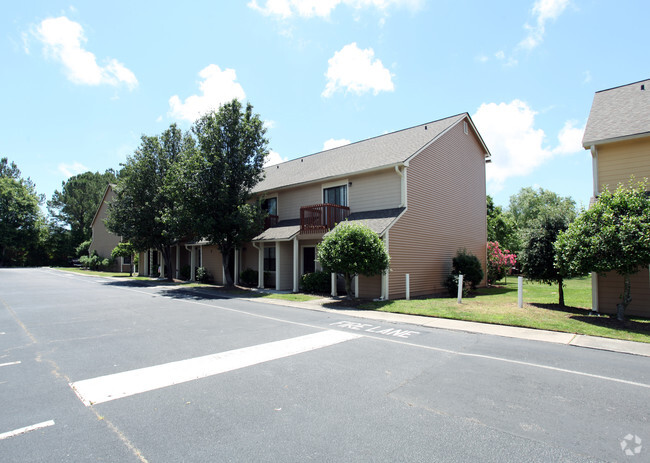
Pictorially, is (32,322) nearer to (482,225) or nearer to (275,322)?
(275,322)

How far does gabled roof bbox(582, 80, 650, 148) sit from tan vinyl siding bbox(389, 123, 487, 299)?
6.43 metres

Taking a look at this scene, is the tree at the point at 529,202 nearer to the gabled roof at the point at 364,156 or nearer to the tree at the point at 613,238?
the gabled roof at the point at 364,156

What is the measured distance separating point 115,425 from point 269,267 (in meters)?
17.6

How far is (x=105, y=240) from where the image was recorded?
148ft

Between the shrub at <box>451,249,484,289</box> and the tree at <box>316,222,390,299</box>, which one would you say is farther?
the shrub at <box>451,249,484,289</box>

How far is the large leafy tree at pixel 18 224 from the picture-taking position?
179 ft

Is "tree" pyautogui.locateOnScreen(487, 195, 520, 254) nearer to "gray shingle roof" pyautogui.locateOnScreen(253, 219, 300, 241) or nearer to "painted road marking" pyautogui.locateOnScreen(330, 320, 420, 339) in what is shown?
"gray shingle roof" pyautogui.locateOnScreen(253, 219, 300, 241)

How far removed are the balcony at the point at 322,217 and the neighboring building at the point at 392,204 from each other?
5 centimetres

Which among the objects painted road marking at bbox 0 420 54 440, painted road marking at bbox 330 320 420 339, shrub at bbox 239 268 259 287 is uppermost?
shrub at bbox 239 268 259 287

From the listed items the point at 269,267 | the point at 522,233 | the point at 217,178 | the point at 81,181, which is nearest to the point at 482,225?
the point at 522,233

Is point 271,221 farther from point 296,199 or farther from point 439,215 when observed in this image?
point 439,215

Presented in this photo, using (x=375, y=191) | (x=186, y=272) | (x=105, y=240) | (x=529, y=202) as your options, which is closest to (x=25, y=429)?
(x=375, y=191)

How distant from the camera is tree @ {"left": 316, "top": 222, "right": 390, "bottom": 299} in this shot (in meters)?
13.3

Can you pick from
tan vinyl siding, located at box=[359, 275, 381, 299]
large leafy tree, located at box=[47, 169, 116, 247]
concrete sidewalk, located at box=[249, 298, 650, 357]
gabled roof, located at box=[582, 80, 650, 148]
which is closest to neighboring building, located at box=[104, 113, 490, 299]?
tan vinyl siding, located at box=[359, 275, 381, 299]
